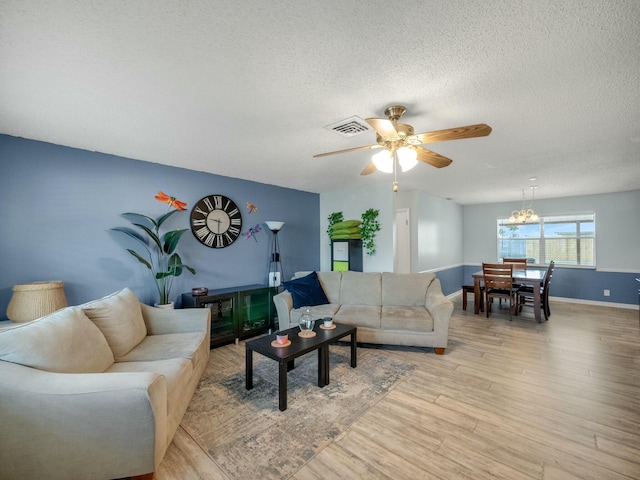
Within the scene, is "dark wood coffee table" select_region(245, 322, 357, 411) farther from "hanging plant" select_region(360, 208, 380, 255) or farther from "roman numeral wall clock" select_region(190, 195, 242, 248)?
"hanging plant" select_region(360, 208, 380, 255)

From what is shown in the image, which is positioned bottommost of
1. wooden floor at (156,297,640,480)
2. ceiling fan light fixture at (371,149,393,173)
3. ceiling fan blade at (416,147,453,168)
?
wooden floor at (156,297,640,480)

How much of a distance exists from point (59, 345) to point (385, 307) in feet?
10.8

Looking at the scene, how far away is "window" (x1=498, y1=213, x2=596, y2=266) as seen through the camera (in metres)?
6.10

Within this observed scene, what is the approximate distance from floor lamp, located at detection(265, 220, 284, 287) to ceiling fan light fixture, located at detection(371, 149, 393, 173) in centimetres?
242

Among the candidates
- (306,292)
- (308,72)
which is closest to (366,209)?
(306,292)

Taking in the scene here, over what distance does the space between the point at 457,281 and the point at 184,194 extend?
666 centimetres

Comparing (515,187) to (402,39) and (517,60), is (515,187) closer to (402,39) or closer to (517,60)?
(517,60)

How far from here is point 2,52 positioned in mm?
1483

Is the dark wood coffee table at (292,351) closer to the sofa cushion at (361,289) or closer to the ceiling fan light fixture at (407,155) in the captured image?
the sofa cushion at (361,289)

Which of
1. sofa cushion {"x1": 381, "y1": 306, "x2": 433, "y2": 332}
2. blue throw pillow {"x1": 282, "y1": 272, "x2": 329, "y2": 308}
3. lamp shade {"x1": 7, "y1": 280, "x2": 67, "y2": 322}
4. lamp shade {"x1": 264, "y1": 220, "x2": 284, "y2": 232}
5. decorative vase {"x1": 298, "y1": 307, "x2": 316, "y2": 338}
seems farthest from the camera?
lamp shade {"x1": 264, "y1": 220, "x2": 284, "y2": 232}

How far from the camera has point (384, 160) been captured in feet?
7.22

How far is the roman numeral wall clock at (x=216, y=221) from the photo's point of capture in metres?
3.90

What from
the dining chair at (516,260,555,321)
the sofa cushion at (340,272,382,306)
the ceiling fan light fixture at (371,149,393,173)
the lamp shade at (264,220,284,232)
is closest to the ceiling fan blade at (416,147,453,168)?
the ceiling fan light fixture at (371,149,393,173)

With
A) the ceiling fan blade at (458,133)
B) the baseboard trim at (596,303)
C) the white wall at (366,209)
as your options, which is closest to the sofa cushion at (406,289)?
the white wall at (366,209)
